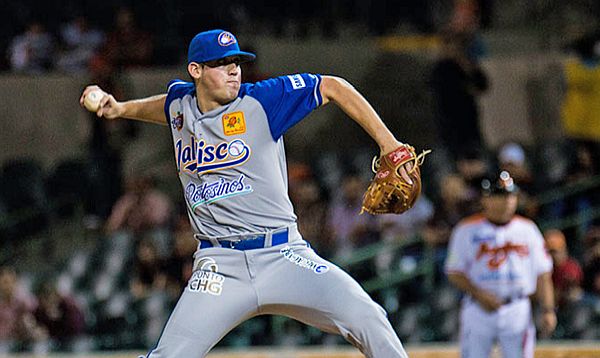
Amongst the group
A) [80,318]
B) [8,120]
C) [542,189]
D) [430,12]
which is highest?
[430,12]

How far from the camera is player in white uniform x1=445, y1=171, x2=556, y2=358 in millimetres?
7754

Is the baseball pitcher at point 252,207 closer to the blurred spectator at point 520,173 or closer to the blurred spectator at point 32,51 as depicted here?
the blurred spectator at point 520,173

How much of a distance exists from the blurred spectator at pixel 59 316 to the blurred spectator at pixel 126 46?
2.75m

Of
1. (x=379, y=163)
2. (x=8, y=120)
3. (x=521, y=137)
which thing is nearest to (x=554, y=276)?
(x=521, y=137)

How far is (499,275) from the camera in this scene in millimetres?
7793

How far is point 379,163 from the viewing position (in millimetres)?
5227

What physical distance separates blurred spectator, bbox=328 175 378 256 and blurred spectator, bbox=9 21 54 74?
3.46 m

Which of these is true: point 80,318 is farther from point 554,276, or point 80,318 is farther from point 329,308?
point 329,308

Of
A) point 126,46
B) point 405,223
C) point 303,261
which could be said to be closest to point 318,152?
point 405,223

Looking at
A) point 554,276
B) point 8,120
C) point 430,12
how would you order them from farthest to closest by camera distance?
point 430,12, point 8,120, point 554,276

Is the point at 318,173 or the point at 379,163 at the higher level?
the point at 379,163

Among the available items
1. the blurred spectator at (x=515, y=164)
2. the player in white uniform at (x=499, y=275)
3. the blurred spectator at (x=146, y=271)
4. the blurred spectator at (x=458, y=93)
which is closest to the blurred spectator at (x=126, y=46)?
the blurred spectator at (x=146, y=271)

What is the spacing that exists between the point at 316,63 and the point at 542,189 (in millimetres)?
2706

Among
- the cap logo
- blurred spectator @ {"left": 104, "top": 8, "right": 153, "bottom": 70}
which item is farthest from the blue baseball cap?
blurred spectator @ {"left": 104, "top": 8, "right": 153, "bottom": 70}
